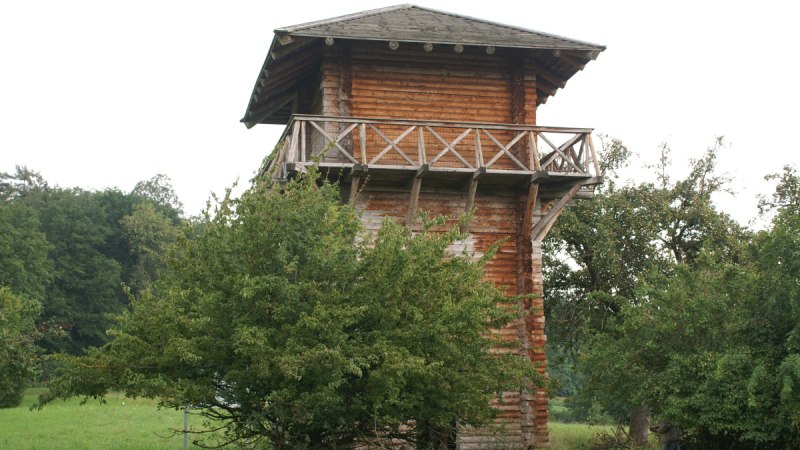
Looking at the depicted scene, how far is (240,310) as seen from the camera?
12281 millimetres

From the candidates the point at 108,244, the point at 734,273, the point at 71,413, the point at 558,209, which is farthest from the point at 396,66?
the point at 108,244

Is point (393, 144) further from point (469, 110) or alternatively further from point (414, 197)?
point (469, 110)

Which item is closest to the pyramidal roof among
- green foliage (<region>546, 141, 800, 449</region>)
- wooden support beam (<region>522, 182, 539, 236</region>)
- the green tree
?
wooden support beam (<region>522, 182, 539, 236</region>)

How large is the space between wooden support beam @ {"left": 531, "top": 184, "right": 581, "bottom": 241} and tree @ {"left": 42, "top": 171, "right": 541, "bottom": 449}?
19.5ft

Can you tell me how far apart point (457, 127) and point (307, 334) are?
781 cm

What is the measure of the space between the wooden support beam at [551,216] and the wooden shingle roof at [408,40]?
9.89ft

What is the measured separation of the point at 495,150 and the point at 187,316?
9282mm

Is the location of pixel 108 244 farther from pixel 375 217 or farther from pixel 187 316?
pixel 187 316

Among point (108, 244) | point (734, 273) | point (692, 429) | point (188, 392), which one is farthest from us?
point (108, 244)

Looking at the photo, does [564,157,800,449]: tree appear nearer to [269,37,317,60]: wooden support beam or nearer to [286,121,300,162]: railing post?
[286,121,300,162]: railing post

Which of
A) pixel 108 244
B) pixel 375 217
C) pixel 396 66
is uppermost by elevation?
pixel 108 244

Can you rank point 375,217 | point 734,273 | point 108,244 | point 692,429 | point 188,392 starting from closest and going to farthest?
point 188,392
point 692,429
point 734,273
point 375,217
point 108,244

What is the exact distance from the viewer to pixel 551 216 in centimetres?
1916

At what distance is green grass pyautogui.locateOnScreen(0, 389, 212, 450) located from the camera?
2270cm
